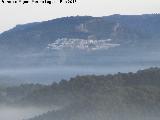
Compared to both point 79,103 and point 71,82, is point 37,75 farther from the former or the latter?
point 79,103

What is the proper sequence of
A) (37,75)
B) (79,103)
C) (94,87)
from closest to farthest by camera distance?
(79,103) < (94,87) < (37,75)

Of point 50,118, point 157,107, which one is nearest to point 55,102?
point 50,118

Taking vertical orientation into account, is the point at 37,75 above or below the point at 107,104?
below

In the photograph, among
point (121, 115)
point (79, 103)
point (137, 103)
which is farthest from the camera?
point (79, 103)

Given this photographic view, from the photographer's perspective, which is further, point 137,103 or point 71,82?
point 71,82

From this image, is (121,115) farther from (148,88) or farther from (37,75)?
(37,75)

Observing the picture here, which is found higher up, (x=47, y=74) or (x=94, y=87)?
(x=94, y=87)

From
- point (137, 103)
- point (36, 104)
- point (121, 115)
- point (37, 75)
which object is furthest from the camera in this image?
point (37, 75)

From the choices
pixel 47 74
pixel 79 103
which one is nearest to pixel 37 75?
pixel 47 74

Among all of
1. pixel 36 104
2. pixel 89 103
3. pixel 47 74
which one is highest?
pixel 89 103
